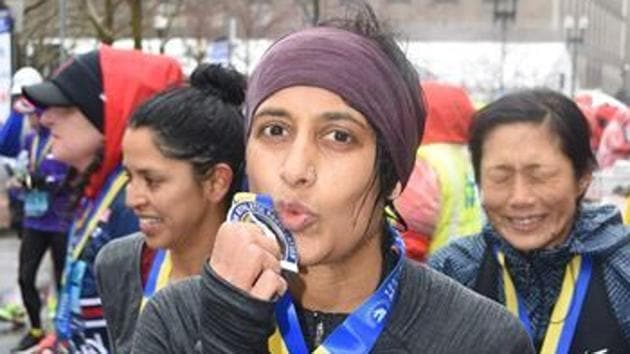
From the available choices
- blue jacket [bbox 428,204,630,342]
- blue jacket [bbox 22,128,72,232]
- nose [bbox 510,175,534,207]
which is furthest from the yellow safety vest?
blue jacket [bbox 22,128,72,232]

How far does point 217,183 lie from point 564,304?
1.01 m

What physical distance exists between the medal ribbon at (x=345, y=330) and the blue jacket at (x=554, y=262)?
1364 millimetres

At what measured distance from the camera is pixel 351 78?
1.73 metres

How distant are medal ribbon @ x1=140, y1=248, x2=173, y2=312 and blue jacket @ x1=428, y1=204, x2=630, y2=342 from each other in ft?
2.44

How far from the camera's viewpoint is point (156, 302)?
177 cm

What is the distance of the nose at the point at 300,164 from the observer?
166 cm

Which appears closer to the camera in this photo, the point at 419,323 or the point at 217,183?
the point at 419,323

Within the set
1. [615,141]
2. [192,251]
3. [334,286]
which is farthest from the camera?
[615,141]

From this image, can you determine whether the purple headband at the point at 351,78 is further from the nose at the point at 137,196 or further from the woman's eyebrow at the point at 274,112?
the nose at the point at 137,196

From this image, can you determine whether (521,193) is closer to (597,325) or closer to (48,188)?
(597,325)

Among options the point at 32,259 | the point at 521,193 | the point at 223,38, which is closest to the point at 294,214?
the point at 521,193

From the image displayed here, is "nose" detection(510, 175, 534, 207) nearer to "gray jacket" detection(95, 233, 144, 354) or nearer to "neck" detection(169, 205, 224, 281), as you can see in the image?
"neck" detection(169, 205, 224, 281)

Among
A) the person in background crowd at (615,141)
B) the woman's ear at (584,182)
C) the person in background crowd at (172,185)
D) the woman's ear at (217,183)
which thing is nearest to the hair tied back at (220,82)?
the person in background crowd at (172,185)

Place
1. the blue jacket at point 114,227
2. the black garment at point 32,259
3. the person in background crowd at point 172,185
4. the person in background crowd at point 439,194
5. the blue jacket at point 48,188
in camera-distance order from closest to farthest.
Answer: the person in background crowd at point 172,185, the blue jacket at point 114,227, the person in background crowd at point 439,194, the blue jacket at point 48,188, the black garment at point 32,259
